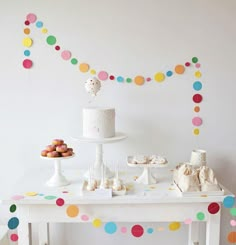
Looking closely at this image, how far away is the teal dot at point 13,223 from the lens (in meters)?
1.26

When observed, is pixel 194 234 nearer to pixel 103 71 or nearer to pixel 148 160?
pixel 148 160

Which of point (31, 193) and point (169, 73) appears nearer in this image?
point (31, 193)

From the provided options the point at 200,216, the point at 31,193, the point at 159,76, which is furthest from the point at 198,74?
the point at 31,193

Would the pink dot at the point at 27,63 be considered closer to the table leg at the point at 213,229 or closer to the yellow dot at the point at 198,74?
the yellow dot at the point at 198,74

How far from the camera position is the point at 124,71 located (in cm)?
171

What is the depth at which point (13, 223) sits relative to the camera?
1278 millimetres

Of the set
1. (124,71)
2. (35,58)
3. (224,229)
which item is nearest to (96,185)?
(124,71)

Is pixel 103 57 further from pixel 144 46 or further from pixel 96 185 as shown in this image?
pixel 96 185

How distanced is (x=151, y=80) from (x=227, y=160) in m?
0.57

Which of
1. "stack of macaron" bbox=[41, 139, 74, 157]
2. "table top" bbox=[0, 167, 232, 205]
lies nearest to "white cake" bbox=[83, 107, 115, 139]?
"stack of macaron" bbox=[41, 139, 74, 157]

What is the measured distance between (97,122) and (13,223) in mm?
513

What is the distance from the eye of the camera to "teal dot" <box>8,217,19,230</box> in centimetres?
126

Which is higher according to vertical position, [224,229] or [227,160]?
[227,160]

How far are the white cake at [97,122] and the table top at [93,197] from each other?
0.22m
